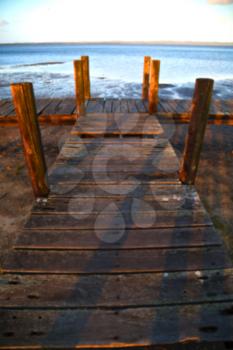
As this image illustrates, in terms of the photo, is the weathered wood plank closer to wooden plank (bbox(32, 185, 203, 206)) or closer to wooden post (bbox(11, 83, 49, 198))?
wooden plank (bbox(32, 185, 203, 206))

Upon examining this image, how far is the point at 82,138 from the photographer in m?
5.29

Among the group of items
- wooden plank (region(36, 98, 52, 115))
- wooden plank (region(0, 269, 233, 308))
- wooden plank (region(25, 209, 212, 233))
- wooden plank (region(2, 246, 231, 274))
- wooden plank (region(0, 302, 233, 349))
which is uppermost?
wooden plank (region(36, 98, 52, 115))

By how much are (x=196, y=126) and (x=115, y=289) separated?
229 centimetres

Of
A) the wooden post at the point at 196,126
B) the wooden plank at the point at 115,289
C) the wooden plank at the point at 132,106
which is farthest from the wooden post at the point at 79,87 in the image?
the wooden plank at the point at 115,289

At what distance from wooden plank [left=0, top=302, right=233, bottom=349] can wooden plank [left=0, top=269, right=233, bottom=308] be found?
0.05 metres

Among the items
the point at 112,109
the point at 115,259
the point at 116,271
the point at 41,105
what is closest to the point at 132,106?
the point at 112,109

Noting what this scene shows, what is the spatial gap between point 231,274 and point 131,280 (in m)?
0.94

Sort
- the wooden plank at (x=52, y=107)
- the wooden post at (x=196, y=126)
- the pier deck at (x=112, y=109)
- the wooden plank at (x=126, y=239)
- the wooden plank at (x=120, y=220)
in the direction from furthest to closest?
1. the wooden plank at (x=52, y=107)
2. the pier deck at (x=112, y=109)
3. the wooden post at (x=196, y=126)
4. the wooden plank at (x=120, y=220)
5. the wooden plank at (x=126, y=239)

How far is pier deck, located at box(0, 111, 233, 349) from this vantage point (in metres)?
1.62

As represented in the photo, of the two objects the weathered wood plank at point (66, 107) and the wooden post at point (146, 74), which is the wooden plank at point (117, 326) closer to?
the weathered wood plank at point (66, 107)

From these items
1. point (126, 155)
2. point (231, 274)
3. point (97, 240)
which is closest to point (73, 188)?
point (97, 240)

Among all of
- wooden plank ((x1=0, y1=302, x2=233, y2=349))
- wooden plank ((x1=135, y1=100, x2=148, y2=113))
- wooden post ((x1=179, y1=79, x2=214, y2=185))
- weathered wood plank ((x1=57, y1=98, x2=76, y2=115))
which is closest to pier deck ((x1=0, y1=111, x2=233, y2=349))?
wooden plank ((x1=0, y1=302, x2=233, y2=349))

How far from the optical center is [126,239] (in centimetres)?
241

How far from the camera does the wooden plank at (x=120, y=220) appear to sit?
259cm
